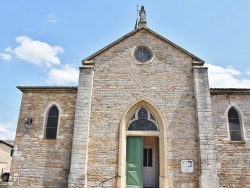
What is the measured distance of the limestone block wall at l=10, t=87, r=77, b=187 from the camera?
36.0ft

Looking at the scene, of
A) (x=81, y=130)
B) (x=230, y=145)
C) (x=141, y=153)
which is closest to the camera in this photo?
(x=81, y=130)

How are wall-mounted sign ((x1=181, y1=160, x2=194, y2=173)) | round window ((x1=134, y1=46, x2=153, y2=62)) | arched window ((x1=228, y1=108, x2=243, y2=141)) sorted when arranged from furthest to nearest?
round window ((x1=134, y1=46, x2=153, y2=62)) → arched window ((x1=228, y1=108, x2=243, y2=141)) → wall-mounted sign ((x1=181, y1=160, x2=194, y2=173))

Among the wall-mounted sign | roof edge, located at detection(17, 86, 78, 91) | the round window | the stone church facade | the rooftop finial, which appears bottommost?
the wall-mounted sign

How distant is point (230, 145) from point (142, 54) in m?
6.57

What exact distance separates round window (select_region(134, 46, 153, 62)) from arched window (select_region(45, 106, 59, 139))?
536 cm

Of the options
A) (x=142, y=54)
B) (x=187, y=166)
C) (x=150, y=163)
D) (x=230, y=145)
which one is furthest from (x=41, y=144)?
(x=230, y=145)

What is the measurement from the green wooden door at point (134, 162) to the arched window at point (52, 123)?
4051 millimetres

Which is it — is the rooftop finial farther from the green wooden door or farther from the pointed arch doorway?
the green wooden door

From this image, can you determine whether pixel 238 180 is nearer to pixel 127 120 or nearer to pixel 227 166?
pixel 227 166

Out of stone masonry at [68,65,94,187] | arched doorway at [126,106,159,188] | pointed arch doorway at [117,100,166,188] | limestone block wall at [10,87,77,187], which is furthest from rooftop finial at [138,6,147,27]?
limestone block wall at [10,87,77,187]

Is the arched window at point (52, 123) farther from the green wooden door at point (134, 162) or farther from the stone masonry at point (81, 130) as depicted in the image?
the green wooden door at point (134, 162)

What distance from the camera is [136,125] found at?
36.8ft

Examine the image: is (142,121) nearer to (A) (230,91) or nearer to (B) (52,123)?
(B) (52,123)

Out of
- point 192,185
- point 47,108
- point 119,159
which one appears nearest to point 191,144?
point 192,185
